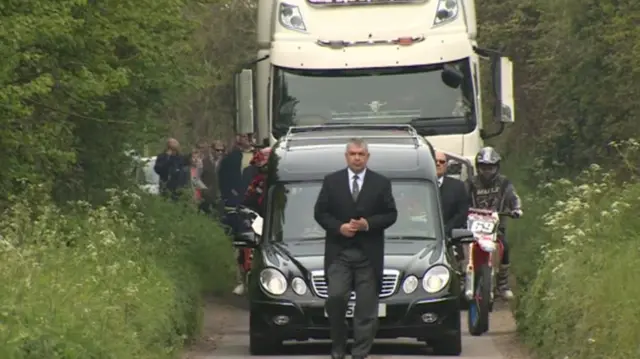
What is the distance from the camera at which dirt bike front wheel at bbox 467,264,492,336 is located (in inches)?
648

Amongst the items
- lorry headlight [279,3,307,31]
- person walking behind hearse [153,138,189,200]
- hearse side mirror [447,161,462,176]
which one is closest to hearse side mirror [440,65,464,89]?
hearse side mirror [447,161,462,176]

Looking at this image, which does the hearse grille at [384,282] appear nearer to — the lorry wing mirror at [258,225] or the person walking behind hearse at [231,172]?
the lorry wing mirror at [258,225]

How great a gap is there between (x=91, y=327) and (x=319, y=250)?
4.43m

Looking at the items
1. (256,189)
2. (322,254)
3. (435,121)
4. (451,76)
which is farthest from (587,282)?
(451,76)

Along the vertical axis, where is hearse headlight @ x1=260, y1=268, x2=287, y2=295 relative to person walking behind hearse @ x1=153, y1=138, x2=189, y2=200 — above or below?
above

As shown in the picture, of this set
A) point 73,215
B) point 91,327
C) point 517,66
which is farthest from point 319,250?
point 517,66

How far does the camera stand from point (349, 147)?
45.8ft

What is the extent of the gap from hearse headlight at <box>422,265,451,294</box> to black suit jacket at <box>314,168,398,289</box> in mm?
1011

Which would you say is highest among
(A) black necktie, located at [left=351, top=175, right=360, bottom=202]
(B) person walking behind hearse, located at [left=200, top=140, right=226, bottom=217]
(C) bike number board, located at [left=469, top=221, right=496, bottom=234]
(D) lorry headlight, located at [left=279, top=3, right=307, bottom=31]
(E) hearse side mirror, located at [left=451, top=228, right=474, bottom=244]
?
(D) lorry headlight, located at [left=279, top=3, right=307, bottom=31]

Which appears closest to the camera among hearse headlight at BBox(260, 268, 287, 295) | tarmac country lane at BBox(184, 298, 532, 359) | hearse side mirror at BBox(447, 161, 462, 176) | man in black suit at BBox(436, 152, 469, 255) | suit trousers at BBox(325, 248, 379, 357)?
suit trousers at BBox(325, 248, 379, 357)

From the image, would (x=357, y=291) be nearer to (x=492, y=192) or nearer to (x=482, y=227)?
(x=482, y=227)

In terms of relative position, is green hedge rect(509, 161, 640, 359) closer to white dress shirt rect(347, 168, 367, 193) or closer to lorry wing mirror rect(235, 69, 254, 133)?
white dress shirt rect(347, 168, 367, 193)

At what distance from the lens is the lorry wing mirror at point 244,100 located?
21859 millimetres

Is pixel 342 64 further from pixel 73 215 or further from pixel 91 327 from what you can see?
pixel 91 327
